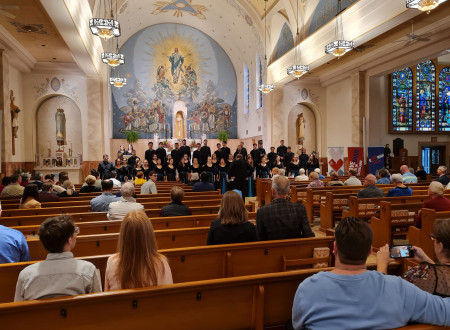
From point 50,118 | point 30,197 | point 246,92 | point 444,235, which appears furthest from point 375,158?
point 50,118

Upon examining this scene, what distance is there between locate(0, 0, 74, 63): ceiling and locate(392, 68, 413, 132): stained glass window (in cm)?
1471

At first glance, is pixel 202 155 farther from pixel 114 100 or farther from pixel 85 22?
pixel 114 100

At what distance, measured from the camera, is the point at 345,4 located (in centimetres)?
1164

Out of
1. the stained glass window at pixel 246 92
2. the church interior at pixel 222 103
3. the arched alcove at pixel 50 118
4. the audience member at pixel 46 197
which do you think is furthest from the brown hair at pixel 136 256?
Answer: the stained glass window at pixel 246 92

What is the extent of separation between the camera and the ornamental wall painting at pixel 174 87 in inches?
842

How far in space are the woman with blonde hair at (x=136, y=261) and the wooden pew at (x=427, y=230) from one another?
3320 mm

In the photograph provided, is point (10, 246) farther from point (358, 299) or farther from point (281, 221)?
point (358, 299)

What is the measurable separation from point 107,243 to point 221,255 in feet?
4.56

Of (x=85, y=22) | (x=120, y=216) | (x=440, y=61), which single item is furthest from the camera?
(x=440, y=61)

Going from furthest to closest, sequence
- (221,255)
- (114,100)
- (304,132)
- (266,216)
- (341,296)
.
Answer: (114,100) < (304,132) < (266,216) < (221,255) < (341,296)

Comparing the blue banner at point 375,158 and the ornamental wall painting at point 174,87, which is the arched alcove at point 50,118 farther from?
the blue banner at point 375,158

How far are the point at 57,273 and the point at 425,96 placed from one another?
19.0 metres

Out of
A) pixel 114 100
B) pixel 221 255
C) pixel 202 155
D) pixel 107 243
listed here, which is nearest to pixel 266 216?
pixel 221 255

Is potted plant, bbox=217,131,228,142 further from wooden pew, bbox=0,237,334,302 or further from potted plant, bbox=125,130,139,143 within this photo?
wooden pew, bbox=0,237,334,302
